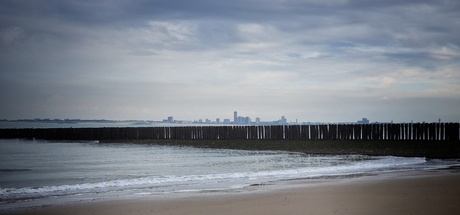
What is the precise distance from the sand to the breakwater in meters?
20.5

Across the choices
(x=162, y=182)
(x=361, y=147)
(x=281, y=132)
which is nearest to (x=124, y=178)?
(x=162, y=182)

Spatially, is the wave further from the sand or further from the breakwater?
the breakwater

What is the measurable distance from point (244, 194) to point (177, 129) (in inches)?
1353

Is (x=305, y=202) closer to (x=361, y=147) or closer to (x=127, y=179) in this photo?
(x=127, y=179)

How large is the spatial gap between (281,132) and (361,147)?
1009cm

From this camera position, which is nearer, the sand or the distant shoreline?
the sand

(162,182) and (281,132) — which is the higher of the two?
(281,132)

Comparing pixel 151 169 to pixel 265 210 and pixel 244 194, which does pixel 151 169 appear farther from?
pixel 265 210

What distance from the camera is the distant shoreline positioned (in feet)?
82.6

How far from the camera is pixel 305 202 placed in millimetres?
9375

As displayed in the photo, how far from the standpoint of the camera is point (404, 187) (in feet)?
37.2

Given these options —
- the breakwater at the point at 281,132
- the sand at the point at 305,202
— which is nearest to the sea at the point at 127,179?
the sand at the point at 305,202

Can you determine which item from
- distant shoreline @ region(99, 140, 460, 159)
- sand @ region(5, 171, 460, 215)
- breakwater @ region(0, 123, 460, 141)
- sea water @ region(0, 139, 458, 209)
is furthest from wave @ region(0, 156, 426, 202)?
breakwater @ region(0, 123, 460, 141)

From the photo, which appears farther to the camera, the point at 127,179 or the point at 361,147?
the point at 361,147
